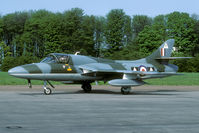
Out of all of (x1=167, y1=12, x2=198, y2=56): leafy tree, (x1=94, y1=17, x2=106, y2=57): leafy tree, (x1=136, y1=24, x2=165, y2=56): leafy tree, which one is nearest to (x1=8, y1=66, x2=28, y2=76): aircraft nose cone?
(x1=136, y1=24, x2=165, y2=56): leafy tree

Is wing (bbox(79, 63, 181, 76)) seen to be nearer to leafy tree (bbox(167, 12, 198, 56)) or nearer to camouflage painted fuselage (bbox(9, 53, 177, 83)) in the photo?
camouflage painted fuselage (bbox(9, 53, 177, 83))

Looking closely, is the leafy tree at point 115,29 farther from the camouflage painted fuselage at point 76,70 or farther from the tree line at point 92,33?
the camouflage painted fuselage at point 76,70

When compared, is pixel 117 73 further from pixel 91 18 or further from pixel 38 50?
pixel 91 18

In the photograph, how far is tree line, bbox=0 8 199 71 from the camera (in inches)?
3856

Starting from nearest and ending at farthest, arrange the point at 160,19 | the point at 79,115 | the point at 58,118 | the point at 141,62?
the point at 58,118 < the point at 79,115 < the point at 141,62 < the point at 160,19

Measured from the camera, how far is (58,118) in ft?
34.4

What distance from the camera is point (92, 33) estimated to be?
109188 millimetres

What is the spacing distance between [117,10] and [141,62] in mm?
87106

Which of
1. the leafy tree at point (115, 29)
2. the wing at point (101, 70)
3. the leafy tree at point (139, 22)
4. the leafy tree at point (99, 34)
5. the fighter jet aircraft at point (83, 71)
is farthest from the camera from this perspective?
the leafy tree at point (139, 22)

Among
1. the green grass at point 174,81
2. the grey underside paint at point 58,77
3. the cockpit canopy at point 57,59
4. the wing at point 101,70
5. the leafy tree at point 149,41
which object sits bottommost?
the green grass at point 174,81

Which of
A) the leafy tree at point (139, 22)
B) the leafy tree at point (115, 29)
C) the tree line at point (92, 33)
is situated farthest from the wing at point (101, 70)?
the leafy tree at point (139, 22)

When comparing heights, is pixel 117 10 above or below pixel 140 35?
above

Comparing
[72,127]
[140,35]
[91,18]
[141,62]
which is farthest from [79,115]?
[91,18]

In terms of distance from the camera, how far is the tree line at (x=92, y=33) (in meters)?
97.9
